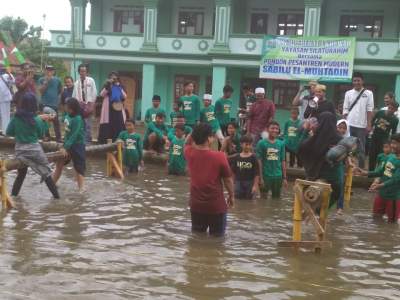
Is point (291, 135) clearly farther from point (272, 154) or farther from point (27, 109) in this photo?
point (27, 109)

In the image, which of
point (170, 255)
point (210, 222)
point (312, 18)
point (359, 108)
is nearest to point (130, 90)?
point (312, 18)

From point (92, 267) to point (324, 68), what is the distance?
1758cm

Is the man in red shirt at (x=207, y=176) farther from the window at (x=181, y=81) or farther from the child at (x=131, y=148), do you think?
the window at (x=181, y=81)

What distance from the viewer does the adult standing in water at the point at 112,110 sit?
454 inches

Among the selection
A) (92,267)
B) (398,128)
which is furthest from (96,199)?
(398,128)

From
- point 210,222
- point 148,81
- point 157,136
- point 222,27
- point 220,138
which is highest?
point 222,27

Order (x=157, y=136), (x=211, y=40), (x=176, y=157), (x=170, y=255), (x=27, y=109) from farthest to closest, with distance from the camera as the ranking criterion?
(x=211, y=40) → (x=157, y=136) → (x=176, y=157) → (x=27, y=109) → (x=170, y=255)

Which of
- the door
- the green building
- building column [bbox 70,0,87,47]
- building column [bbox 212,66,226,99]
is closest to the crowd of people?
building column [bbox 212,66,226,99]

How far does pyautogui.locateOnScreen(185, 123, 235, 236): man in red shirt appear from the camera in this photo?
Answer: 589cm

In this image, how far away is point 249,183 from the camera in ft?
28.4

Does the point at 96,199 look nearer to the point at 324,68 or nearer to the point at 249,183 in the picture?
the point at 249,183

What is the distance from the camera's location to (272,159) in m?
8.84

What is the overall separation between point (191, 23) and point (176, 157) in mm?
15974

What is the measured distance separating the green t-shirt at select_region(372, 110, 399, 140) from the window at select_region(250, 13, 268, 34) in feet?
47.4
